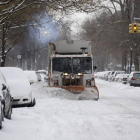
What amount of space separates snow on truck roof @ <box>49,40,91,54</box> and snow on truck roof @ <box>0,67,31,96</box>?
4.77 m

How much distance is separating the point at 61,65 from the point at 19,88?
5245 millimetres

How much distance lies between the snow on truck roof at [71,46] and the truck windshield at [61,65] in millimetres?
1046

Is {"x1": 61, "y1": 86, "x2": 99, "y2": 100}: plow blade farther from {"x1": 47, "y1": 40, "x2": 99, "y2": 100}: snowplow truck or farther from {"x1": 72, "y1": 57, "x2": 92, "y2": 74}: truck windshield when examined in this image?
{"x1": 72, "y1": 57, "x2": 92, "y2": 74}: truck windshield

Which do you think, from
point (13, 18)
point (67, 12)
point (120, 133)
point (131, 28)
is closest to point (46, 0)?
point (67, 12)

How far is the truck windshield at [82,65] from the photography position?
1656 centimetres

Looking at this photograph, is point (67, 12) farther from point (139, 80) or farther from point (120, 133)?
point (139, 80)

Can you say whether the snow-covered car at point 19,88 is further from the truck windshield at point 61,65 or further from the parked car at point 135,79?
the parked car at point 135,79

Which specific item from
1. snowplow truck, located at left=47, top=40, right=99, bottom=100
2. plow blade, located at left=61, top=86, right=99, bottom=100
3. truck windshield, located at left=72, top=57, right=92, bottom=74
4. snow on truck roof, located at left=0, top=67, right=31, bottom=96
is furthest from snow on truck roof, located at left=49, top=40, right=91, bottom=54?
snow on truck roof, located at left=0, top=67, right=31, bottom=96

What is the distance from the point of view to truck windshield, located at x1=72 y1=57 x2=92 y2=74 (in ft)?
54.3

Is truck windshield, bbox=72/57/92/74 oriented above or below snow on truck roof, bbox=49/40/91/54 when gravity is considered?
below

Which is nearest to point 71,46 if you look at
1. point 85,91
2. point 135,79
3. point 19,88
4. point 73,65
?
point 73,65

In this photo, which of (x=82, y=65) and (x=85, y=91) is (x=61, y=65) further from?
(x=85, y=91)

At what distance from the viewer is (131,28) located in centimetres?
2436

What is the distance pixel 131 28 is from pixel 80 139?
19382mm
